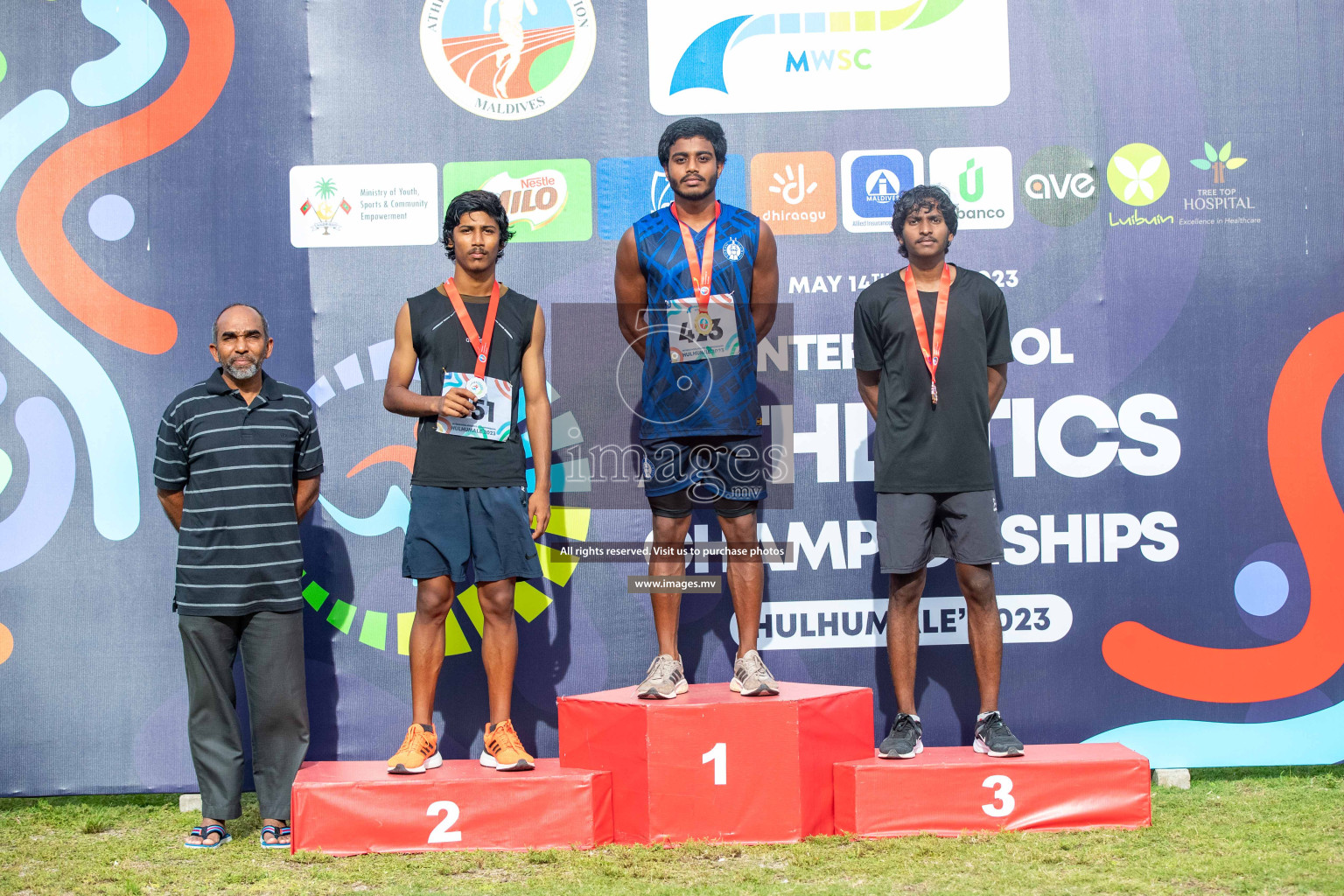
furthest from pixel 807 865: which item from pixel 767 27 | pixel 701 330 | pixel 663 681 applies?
pixel 767 27

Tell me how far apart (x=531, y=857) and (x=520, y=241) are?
84.7 inches

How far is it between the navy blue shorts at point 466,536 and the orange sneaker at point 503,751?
0.47 meters

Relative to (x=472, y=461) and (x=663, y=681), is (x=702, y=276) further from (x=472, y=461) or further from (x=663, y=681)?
(x=663, y=681)

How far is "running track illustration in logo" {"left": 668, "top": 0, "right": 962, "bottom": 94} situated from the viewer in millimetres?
3979

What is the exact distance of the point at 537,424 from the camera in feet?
11.2

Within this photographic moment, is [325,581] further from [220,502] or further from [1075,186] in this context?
[1075,186]

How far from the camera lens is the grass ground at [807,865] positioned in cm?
278

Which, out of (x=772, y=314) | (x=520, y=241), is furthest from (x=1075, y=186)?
(x=520, y=241)

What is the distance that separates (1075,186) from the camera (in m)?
3.99

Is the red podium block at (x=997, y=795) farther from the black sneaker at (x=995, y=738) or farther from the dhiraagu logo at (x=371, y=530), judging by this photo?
the dhiraagu logo at (x=371, y=530)

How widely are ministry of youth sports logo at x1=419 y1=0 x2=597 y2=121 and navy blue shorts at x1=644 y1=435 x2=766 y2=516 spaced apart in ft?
4.98

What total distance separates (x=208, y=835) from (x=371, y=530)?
114cm

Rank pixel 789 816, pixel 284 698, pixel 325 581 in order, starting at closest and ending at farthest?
pixel 789 816 → pixel 284 698 → pixel 325 581

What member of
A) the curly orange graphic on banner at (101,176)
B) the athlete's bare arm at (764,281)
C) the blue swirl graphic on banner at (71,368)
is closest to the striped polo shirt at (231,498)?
the blue swirl graphic on banner at (71,368)
